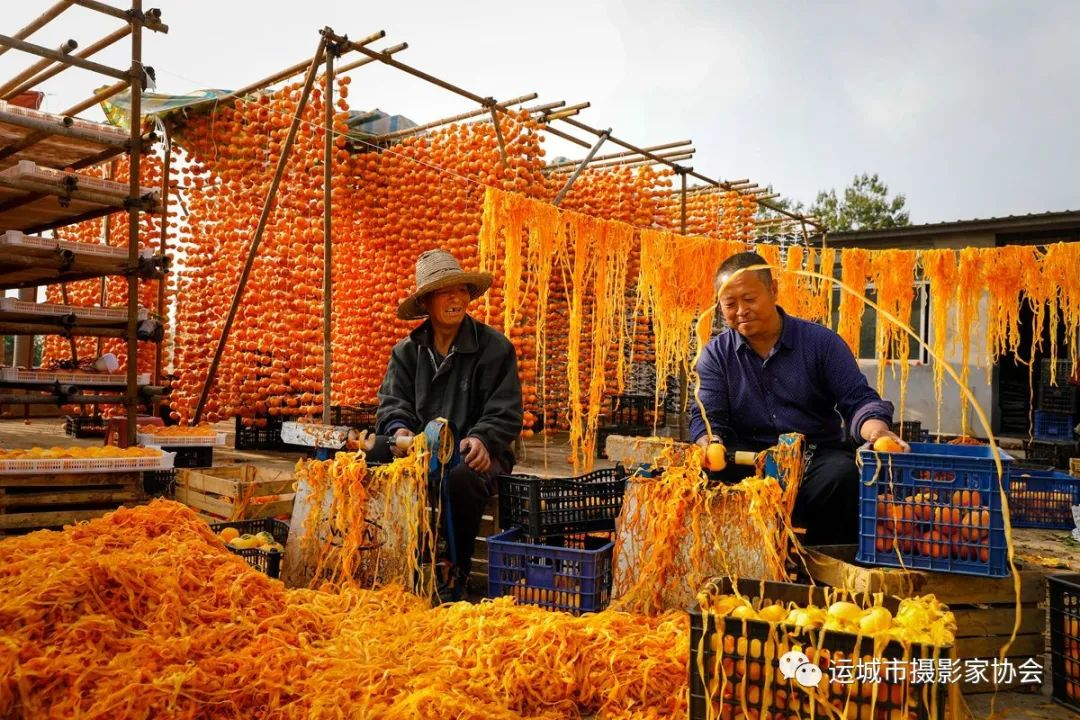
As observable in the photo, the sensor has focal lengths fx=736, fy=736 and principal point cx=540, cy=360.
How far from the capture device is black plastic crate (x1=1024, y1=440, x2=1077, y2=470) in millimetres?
8789

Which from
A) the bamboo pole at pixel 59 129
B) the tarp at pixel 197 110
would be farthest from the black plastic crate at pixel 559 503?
the tarp at pixel 197 110

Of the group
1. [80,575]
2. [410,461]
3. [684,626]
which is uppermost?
[410,461]

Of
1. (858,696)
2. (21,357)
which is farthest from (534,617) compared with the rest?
(21,357)

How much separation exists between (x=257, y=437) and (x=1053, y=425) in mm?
10924

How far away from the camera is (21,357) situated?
14.0 meters

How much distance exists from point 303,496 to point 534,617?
1.45 m

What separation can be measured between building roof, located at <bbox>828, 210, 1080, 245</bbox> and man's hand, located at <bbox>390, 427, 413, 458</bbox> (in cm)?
1164

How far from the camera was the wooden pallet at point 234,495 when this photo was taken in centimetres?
481

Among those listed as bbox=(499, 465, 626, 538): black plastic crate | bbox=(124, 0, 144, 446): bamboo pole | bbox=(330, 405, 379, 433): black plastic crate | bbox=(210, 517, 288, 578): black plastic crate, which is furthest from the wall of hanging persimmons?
bbox=(499, 465, 626, 538): black plastic crate

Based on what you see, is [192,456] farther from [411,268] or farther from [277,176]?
[411,268]

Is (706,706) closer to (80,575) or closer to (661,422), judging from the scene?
(80,575)

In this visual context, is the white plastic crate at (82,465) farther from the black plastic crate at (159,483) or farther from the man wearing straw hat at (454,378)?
the man wearing straw hat at (454,378)

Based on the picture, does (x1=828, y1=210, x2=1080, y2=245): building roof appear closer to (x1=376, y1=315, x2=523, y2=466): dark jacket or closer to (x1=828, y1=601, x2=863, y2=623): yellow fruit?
(x1=376, y1=315, x2=523, y2=466): dark jacket

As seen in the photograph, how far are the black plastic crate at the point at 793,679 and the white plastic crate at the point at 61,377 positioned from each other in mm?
5749
